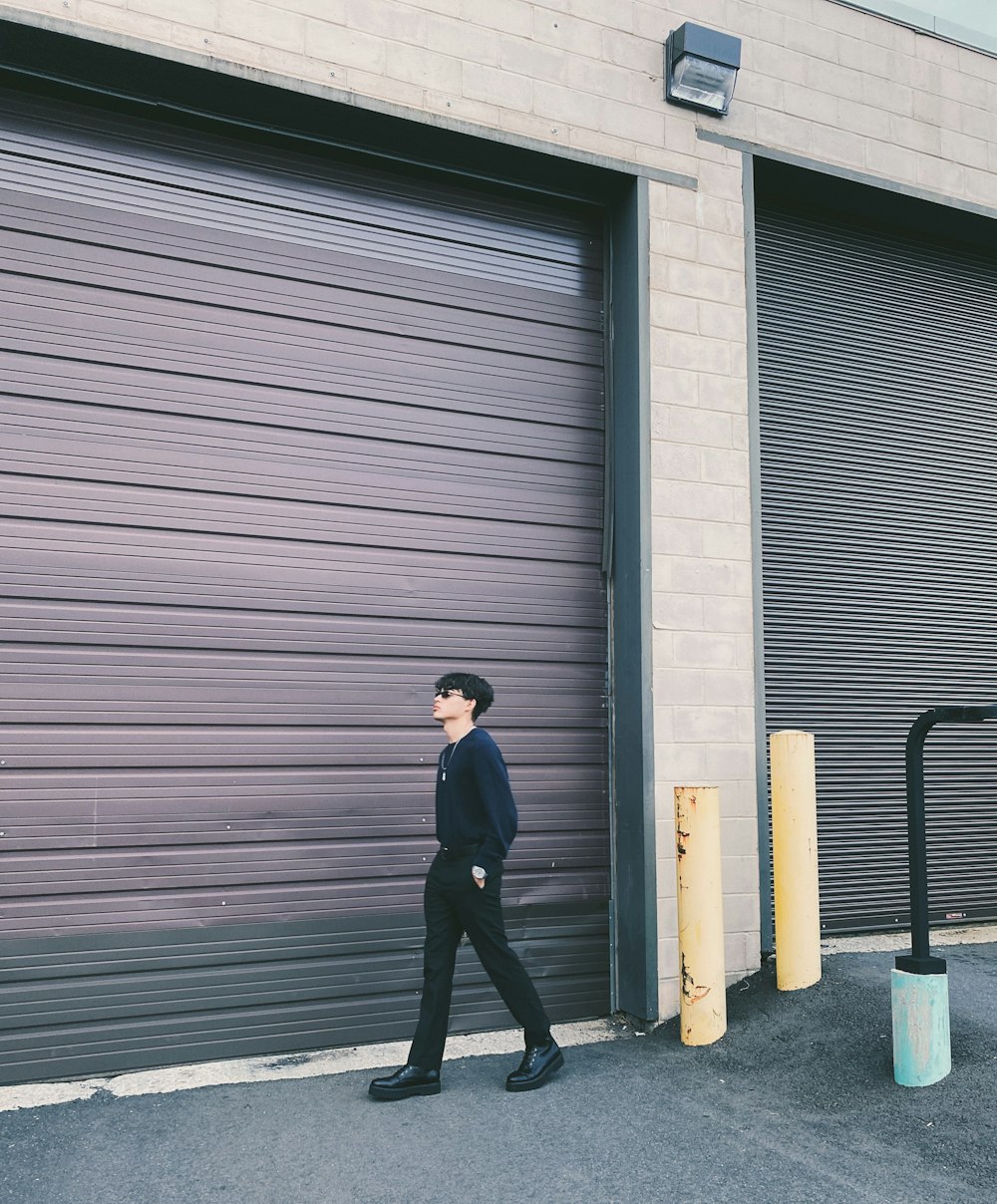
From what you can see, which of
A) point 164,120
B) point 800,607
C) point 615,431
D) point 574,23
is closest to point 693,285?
point 615,431

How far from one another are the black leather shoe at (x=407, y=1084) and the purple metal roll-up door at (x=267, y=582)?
2.69 ft

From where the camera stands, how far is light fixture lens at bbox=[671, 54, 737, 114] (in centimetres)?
619

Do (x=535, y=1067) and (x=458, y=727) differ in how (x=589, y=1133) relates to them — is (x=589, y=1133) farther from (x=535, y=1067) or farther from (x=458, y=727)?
(x=458, y=727)

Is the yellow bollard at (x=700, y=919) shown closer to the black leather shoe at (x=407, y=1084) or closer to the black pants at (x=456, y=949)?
the black pants at (x=456, y=949)

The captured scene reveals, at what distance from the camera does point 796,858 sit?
17.3ft

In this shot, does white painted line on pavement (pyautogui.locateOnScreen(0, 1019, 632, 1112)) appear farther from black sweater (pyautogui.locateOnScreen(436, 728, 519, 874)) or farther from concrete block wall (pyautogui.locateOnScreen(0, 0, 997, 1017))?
black sweater (pyautogui.locateOnScreen(436, 728, 519, 874))

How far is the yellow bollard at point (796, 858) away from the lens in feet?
17.3

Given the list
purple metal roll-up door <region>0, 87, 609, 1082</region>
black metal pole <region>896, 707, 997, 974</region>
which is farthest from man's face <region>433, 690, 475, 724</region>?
black metal pole <region>896, 707, 997, 974</region>

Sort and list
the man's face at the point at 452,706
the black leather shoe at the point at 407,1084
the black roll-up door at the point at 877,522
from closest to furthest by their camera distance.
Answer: the black leather shoe at the point at 407,1084
the man's face at the point at 452,706
the black roll-up door at the point at 877,522

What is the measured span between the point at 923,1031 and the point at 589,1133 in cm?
141

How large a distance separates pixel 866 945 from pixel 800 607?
6.84 feet

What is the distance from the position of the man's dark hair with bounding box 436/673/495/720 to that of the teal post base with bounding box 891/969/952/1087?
212 cm

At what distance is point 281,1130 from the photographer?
417cm

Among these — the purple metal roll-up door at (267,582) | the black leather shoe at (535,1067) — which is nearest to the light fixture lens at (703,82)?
the purple metal roll-up door at (267,582)
